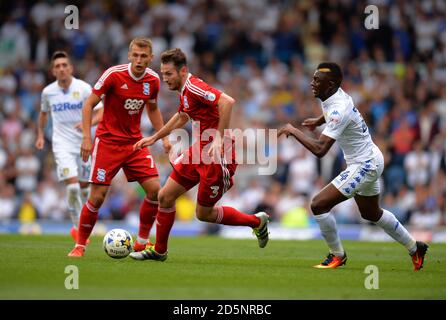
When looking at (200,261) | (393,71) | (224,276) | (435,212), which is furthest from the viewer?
(393,71)

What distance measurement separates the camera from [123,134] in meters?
11.9

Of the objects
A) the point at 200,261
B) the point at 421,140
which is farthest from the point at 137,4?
the point at 200,261

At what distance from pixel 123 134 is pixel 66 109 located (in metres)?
2.96

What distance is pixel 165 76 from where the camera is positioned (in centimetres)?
1080

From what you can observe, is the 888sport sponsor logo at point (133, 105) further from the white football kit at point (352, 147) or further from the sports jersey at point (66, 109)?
the sports jersey at point (66, 109)

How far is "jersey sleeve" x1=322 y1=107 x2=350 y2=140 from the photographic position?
34.6 feet

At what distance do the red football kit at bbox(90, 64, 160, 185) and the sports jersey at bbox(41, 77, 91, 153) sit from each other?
276 centimetres

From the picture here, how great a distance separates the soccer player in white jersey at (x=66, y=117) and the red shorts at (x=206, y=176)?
3.91 metres

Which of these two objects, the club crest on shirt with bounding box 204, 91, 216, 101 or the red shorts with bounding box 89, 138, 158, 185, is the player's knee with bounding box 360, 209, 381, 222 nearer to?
the club crest on shirt with bounding box 204, 91, 216, 101

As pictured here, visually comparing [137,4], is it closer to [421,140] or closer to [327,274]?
[421,140]

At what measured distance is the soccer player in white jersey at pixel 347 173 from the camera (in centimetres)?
1080

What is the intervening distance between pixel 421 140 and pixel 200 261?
Answer: 10209mm

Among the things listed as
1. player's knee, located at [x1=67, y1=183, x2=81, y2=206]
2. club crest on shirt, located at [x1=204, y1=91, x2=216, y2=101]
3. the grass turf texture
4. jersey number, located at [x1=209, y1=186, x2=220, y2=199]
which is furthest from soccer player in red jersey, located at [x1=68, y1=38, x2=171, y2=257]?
player's knee, located at [x1=67, y1=183, x2=81, y2=206]

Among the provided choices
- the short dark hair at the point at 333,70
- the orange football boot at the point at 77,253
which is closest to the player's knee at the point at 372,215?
the short dark hair at the point at 333,70
